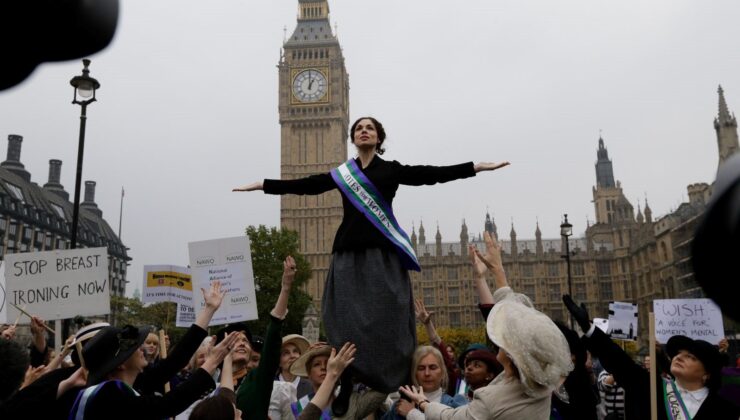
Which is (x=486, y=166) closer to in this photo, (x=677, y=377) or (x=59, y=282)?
(x=677, y=377)

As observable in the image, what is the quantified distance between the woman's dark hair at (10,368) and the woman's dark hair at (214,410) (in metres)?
0.77

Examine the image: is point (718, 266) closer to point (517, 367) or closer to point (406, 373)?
point (517, 367)

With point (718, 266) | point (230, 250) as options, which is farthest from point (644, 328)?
point (718, 266)

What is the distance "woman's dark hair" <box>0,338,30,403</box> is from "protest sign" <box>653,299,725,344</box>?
555 cm

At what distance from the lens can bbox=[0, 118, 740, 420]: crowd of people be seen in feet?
9.07

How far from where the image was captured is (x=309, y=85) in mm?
69125

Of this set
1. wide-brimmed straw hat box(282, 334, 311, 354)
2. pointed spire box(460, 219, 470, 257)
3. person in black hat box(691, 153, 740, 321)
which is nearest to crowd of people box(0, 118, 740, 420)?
wide-brimmed straw hat box(282, 334, 311, 354)

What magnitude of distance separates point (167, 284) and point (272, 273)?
33625 millimetres

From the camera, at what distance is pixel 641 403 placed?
404 cm

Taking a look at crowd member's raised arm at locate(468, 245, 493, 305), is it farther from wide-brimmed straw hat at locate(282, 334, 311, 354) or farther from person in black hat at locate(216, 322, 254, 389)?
wide-brimmed straw hat at locate(282, 334, 311, 354)

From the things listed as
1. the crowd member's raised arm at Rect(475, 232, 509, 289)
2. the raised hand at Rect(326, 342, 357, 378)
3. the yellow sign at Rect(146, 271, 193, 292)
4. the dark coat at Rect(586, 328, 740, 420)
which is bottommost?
the dark coat at Rect(586, 328, 740, 420)

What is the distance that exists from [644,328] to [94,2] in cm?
6423

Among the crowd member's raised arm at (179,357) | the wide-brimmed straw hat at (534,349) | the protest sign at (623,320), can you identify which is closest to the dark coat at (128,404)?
the crowd member's raised arm at (179,357)

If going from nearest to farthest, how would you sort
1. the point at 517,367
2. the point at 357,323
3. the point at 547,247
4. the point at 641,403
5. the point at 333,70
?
the point at 517,367
the point at 357,323
the point at 641,403
the point at 333,70
the point at 547,247
